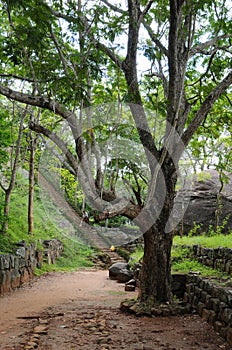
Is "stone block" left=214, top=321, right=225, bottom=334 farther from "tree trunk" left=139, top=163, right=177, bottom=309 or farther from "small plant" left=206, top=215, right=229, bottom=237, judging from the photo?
"small plant" left=206, top=215, right=229, bottom=237

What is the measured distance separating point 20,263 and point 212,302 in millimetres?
5912

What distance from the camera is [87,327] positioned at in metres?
5.68

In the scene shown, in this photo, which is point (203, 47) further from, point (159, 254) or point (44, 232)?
point (44, 232)

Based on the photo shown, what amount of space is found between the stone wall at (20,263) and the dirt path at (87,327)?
1.45 ft

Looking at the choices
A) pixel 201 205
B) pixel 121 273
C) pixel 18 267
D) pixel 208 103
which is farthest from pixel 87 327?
pixel 201 205

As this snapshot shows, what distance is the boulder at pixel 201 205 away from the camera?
14078mm

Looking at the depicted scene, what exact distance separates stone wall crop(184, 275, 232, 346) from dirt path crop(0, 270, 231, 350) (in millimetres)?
129

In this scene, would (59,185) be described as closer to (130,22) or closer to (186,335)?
(130,22)

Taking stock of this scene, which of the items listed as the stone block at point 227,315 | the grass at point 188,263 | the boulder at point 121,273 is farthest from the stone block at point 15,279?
the stone block at point 227,315

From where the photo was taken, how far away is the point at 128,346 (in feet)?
15.8

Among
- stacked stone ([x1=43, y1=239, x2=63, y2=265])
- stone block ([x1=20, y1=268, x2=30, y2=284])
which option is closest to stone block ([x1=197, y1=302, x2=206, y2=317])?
stone block ([x1=20, y1=268, x2=30, y2=284])

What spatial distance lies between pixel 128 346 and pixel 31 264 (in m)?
7.21

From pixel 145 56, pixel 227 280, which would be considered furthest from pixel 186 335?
pixel 145 56

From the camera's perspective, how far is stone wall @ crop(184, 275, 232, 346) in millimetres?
5047
